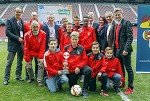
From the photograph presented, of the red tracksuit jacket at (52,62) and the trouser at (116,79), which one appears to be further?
the red tracksuit jacket at (52,62)

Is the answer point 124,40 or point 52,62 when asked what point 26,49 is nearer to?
point 52,62

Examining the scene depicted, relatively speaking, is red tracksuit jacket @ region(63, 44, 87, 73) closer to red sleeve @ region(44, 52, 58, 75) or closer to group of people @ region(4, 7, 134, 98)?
group of people @ region(4, 7, 134, 98)

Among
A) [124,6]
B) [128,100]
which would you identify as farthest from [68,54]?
[124,6]

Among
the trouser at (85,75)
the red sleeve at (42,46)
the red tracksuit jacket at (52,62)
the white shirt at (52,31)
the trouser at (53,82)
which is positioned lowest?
the trouser at (53,82)

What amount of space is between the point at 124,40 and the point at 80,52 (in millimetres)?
1136

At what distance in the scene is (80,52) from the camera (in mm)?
6848

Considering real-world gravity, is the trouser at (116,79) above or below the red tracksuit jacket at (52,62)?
below

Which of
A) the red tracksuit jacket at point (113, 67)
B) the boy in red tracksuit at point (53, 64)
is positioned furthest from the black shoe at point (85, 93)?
the red tracksuit jacket at point (113, 67)

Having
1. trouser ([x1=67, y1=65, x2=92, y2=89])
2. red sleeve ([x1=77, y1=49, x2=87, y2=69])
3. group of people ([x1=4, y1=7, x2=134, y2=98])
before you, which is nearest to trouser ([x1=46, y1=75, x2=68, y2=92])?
group of people ([x1=4, y1=7, x2=134, y2=98])

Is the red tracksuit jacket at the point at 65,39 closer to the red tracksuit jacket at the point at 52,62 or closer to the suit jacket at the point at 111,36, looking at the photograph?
the red tracksuit jacket at the point at 52,62

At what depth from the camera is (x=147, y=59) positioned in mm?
9234

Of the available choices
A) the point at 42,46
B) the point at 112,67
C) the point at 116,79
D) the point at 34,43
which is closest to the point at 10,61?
the point at 34,43

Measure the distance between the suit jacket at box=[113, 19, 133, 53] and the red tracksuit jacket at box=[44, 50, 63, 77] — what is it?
5.23 ft

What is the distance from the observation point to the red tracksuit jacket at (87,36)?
25.3ft
